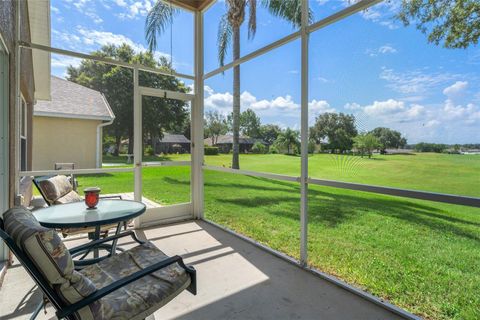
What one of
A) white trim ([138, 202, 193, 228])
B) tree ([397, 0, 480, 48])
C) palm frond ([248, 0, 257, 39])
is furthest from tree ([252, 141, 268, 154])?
tree ([397, 0, 480, 48])

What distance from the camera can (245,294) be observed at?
7.93 ft

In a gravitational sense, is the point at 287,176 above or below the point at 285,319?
above

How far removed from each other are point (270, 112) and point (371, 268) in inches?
92.3

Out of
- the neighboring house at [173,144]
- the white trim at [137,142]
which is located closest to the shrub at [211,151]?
the neighboring house at [173,144]

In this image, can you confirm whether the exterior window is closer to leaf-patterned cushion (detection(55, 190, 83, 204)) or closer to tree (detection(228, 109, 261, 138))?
leaf-patterned cushion (detection(55, 190, 83, 204))

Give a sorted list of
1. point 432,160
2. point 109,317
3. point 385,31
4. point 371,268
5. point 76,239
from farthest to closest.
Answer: point 76,239
point 371,268
point 385,31
point 432,160
point 109,317

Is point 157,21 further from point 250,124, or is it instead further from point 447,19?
point 447,19

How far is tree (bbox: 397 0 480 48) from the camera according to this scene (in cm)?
205

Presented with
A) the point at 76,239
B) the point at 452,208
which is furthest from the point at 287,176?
the point at 76,239

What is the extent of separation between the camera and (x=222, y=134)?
4.59m

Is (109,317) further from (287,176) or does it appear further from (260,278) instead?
(287,176)

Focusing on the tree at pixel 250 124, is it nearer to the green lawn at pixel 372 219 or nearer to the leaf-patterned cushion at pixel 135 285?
the green lawn at pixel 372 219

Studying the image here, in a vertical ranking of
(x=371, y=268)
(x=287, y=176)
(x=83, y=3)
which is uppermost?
(x=83, y=3)

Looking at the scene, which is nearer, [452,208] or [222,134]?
[452,208]
